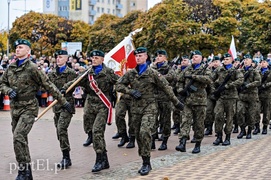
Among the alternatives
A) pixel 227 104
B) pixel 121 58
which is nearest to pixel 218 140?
pixel 227 104

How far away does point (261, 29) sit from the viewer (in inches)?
1564

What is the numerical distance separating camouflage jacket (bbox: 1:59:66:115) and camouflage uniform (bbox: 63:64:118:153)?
123 centimetres

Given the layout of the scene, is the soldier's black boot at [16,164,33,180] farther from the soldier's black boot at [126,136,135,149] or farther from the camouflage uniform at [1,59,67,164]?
the soldier's black boot at [126,136,135,149]

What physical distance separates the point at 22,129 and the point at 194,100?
4395 millimetres

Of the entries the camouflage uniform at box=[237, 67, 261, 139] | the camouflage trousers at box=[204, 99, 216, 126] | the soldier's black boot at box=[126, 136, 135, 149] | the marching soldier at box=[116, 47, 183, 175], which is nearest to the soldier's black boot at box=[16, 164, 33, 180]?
the marching soldier at box=[116, 47, 183, 175]

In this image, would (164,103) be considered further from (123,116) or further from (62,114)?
(62,114)

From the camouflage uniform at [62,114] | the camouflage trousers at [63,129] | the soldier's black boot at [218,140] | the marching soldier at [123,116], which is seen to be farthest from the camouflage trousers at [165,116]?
the camouflage trousers at [63,129]

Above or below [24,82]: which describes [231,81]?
below

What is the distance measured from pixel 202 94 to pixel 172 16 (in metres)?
30.9

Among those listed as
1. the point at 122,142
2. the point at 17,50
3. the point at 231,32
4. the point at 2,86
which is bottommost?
the point at 122,142

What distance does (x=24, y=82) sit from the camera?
26.3 ft

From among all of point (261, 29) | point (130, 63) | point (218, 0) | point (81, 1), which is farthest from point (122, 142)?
point (81, 1)

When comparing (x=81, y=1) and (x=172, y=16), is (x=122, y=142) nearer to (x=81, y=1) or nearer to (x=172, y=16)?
(x=172, y=16)

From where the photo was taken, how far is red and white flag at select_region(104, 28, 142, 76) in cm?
1069
